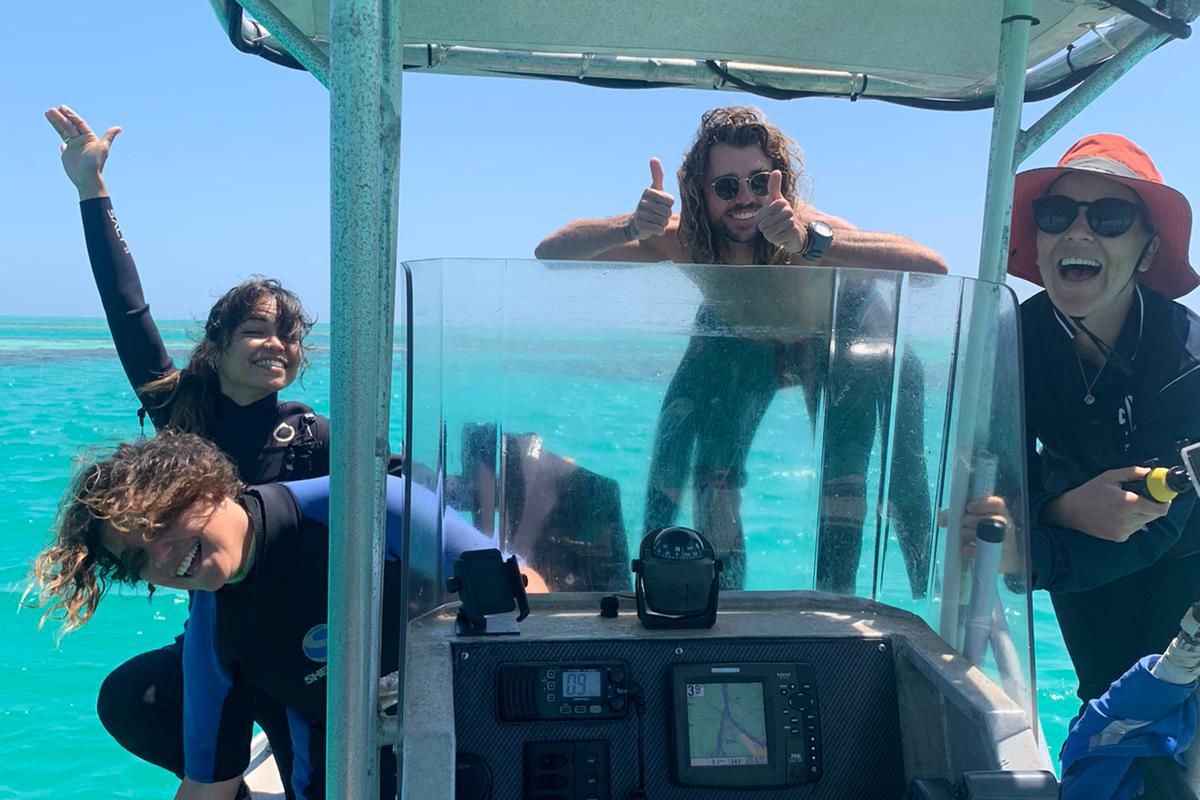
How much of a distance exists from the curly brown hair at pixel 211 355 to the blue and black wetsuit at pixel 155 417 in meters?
0.02

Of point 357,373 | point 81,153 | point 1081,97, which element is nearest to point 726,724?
point 357,373

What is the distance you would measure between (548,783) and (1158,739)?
42.3 inches

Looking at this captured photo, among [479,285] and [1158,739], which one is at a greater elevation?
[479,285]

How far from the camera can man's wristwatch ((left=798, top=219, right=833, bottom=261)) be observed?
82.7 inches

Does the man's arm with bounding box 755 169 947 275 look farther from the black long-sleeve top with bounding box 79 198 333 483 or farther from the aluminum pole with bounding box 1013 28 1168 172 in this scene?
the black long-sleeve top with bounding box 79 198 333 483

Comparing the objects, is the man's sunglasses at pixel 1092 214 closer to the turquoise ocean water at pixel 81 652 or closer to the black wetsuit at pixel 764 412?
the black wetsuit at pixel 764 412

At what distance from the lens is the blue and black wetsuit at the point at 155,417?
2.62 metres

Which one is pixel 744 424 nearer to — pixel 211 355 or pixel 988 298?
pixel 988 298

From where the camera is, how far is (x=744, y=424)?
196 centimetres

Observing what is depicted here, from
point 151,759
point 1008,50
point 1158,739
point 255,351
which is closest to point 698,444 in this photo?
point 1158,739

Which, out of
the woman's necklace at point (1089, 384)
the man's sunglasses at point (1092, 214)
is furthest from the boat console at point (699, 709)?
the man's sunglasses at point (1092, 214)

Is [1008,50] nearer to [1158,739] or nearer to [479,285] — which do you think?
[479,285]

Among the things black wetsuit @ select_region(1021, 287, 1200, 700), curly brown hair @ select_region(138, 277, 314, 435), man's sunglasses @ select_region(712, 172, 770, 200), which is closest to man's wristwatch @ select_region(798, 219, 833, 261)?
man's sunglasses @ select_region(712, 172, 770, 200)

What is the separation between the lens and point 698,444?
1945mm
